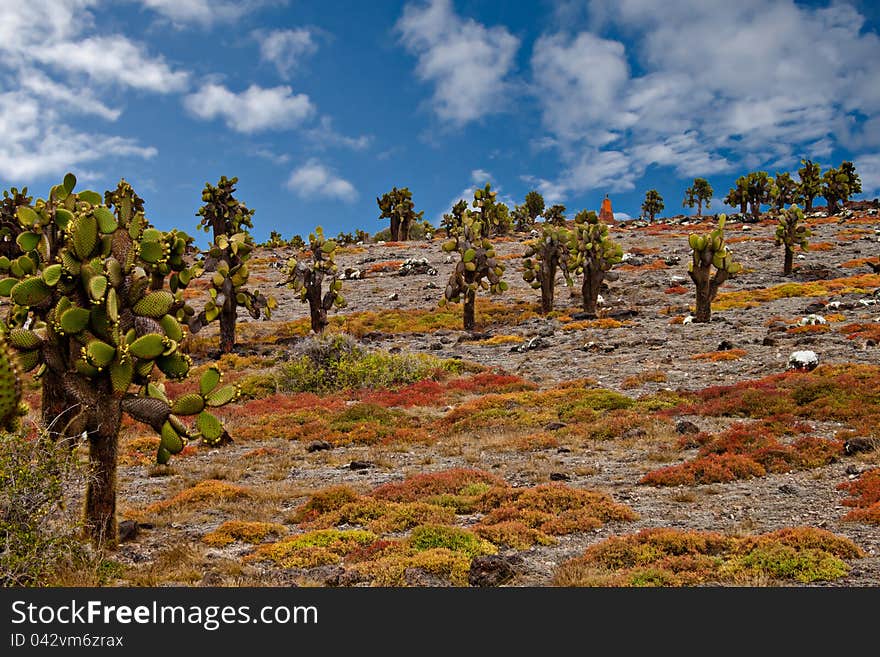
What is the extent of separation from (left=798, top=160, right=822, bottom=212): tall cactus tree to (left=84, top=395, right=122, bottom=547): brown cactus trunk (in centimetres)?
9950

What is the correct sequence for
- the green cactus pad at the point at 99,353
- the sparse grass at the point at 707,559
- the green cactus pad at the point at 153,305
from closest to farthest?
the sparse grass at the point at 707,559
the green cactus pad at the point at 99,353
the green cactus pad at the point at 153,305

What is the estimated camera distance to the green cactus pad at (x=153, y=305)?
1027 centimetres

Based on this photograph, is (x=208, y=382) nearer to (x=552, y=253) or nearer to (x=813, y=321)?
(x=813, y=321)

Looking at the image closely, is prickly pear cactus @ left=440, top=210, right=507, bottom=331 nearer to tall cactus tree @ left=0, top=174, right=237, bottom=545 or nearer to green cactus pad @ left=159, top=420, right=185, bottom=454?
tall cactus tree @ left=0, top=174, right=237, bottom=545

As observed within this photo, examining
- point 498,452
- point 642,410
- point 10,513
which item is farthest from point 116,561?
point 642,410

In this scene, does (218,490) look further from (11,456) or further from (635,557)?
(635,557)

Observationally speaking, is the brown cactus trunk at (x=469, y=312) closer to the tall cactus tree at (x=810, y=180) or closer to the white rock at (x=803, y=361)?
the white rock at (x=803, y=361)

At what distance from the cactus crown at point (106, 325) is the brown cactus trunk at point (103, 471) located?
0.70ft

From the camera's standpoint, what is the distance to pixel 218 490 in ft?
43.9

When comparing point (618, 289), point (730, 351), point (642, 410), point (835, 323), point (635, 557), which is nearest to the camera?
point (635, 557)

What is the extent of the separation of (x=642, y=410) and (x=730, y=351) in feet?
29.4

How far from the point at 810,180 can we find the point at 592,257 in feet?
223

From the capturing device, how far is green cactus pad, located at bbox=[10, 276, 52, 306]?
9836mm

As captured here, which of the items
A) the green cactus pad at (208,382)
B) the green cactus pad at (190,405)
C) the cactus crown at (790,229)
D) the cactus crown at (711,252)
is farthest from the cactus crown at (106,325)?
the cactus crown at (790,229)
